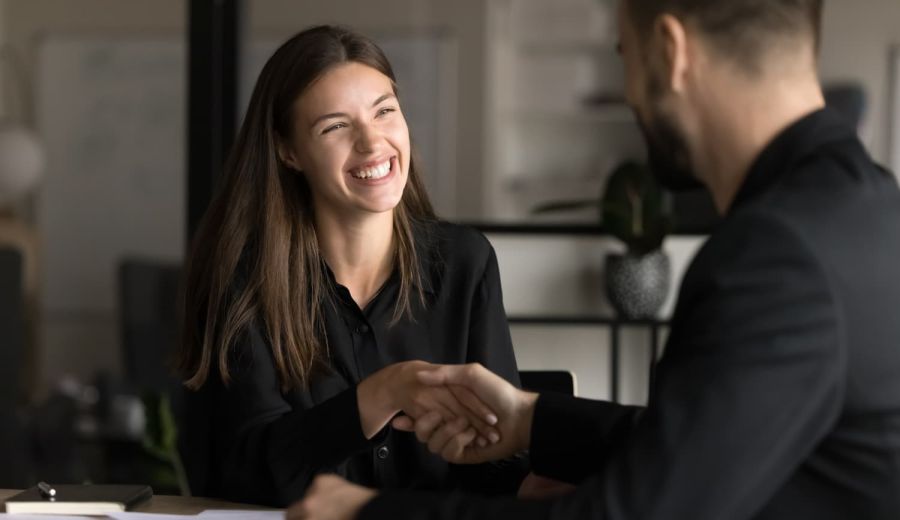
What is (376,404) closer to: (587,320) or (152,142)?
(587,320)

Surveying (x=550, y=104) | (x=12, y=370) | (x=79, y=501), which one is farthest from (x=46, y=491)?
(x=550, y=104)

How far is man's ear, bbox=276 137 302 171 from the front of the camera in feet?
6.61

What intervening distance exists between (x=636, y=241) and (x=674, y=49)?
8.87 ft

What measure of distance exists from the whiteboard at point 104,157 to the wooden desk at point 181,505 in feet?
13.9

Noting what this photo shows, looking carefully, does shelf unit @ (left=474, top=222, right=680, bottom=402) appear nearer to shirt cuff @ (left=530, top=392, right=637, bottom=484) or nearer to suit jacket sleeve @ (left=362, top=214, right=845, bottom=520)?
shirt cuff @ (left=530, top=392, right=637, bottom=484)

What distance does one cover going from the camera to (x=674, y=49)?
1.12m

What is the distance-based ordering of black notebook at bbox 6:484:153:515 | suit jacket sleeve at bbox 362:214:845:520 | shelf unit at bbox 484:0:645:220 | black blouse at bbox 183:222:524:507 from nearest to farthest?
1. suit jacket sleeve at bbox 362:214:845:520
2. black notebook at bbox 6:484:153:515
3. black blouse at bbox 183:222:524:507
4. shelf unit at bbox 484:0:645:220

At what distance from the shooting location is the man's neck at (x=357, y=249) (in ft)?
6.52

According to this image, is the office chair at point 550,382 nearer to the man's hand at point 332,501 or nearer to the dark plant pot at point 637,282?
the man's hand at point 332,501

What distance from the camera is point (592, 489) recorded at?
Result: 1.04 metres

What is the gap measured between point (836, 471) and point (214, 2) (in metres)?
3.17

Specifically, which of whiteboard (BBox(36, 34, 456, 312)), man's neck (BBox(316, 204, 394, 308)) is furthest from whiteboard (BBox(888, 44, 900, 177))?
man's neck (BBox(316, 204, 394, 308))

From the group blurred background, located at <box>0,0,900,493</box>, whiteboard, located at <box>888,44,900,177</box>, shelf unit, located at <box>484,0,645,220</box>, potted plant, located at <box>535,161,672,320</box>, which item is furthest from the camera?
shelf unit, located at <box>484,0,645,220</box>

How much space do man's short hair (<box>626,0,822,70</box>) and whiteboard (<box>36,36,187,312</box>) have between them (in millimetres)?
4882
